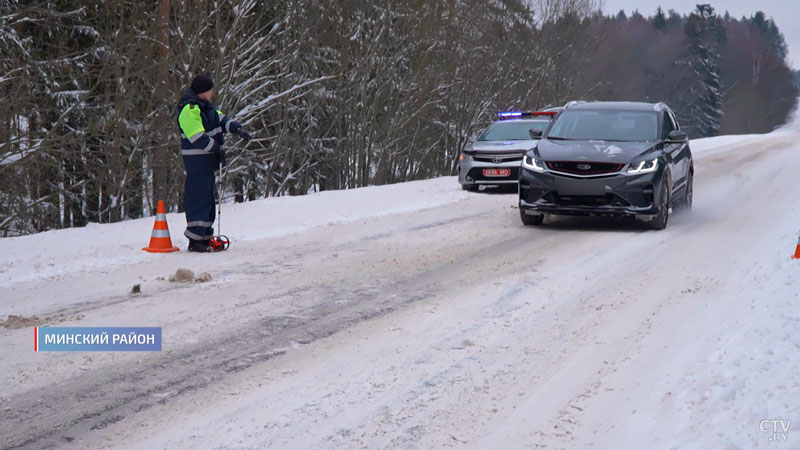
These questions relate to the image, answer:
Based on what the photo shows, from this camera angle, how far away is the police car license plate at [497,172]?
57.2 ft

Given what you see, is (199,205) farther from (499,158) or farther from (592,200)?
(499,158)

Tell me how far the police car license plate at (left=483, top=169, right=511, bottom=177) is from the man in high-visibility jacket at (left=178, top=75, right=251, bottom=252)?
28.6ft

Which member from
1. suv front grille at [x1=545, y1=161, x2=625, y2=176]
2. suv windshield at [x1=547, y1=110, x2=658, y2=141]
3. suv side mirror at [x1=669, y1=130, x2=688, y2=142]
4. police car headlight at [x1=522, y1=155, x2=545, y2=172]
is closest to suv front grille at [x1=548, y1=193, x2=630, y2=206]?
suv front grille at [x1=545, y1=161, x2=625, y2=176]

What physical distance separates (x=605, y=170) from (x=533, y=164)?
974 mm

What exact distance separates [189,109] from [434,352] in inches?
199

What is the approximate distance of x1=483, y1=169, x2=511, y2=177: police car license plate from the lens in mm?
17422

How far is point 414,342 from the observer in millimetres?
5645

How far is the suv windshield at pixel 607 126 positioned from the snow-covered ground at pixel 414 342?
180 cm

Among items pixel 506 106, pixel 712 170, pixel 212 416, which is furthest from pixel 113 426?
pixel 506 106

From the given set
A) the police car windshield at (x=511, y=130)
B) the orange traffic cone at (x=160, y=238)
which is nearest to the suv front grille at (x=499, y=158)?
the police car windshield at (x=511, y=130)

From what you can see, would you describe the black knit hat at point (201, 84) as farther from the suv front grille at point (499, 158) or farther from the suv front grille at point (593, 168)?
the suv front grille at point (499, 158)

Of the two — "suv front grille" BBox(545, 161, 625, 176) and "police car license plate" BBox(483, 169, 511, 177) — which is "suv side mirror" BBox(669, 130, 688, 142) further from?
"police car license plate" BBox(483, 169, 511, 177)

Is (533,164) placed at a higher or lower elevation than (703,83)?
lower

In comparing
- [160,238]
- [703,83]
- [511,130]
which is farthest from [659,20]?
[160,238]
